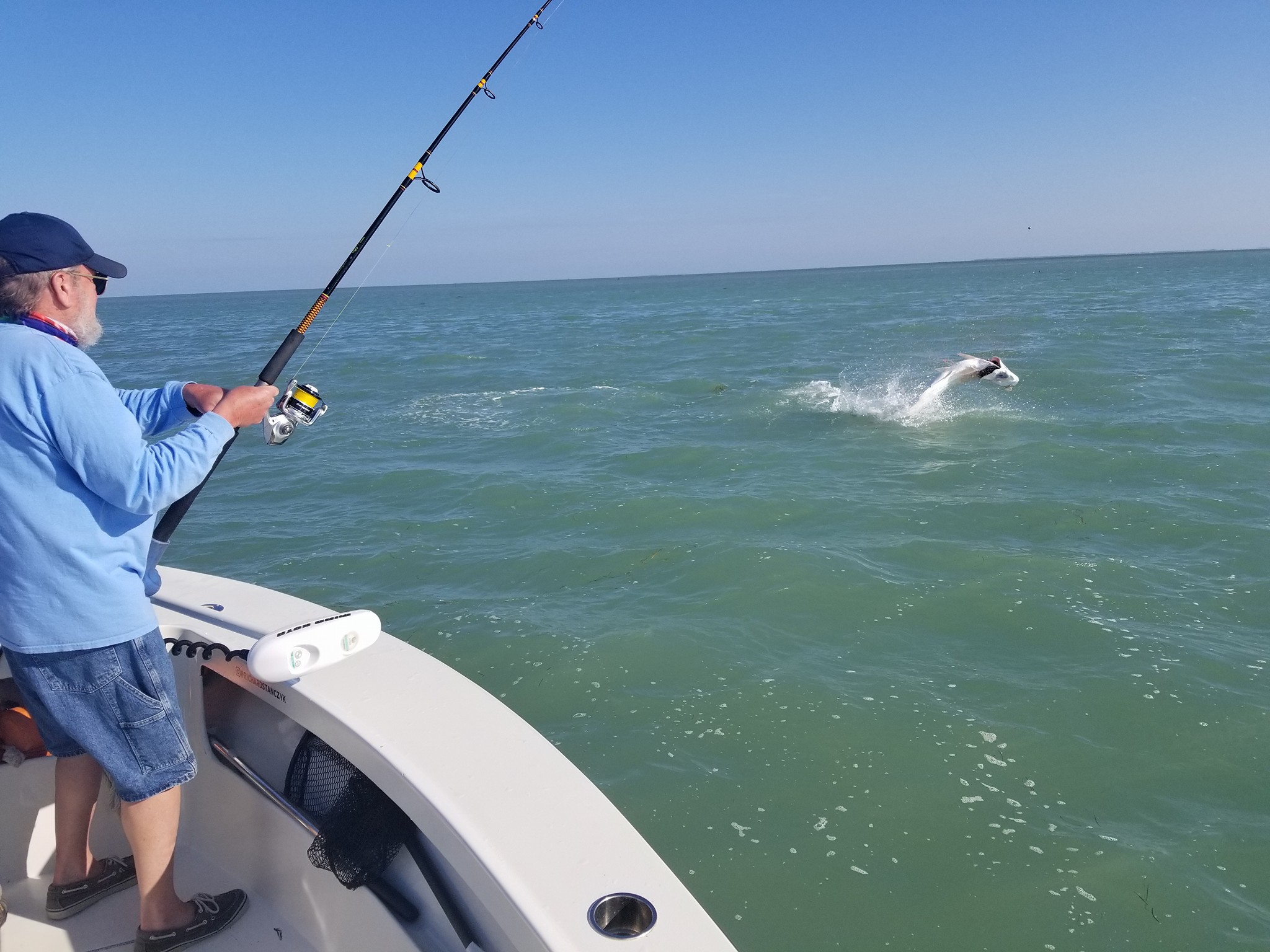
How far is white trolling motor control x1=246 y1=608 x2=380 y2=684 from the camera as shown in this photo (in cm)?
259

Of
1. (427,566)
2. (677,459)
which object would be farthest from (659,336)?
(427,566)

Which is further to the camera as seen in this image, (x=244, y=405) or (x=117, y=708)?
(x=244, y=405)

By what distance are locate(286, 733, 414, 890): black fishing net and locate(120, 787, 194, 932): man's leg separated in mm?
408

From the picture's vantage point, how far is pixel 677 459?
35.9 feet

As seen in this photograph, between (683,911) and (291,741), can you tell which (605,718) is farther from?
(683,911)

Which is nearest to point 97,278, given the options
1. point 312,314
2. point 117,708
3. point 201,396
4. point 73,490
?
point 201,396

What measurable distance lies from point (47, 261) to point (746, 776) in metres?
3.83

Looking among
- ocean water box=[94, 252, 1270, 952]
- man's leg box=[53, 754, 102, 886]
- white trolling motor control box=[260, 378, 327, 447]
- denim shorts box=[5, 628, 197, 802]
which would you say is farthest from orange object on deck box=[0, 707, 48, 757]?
ocean water box=[94, 252, 1270, 952]

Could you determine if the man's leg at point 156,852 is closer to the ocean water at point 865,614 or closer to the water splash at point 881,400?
the ocean water at point 865,614

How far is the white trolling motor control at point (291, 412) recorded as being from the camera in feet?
11.5

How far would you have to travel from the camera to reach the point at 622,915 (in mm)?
1966

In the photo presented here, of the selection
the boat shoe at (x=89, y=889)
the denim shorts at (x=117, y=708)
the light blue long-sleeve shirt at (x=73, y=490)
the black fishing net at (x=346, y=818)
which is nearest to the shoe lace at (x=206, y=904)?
the boat shoe at (x=89, y=889)

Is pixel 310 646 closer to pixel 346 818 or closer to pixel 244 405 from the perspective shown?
pixel 346 818

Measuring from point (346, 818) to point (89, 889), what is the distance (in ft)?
3.46
